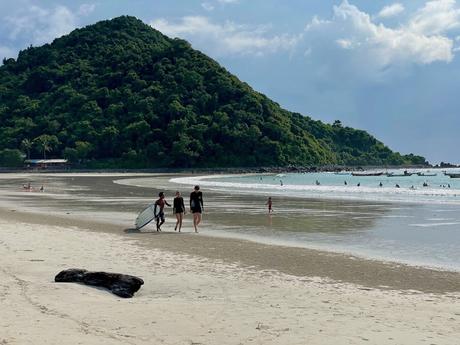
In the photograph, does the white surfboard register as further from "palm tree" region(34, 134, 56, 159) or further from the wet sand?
"palm tree" region(34, 134, 56, 159)

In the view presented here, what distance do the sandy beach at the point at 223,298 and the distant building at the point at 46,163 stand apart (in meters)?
127

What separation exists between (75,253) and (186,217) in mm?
11250

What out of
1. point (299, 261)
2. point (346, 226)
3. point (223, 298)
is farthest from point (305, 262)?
point (346, 226)

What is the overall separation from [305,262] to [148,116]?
140 meters

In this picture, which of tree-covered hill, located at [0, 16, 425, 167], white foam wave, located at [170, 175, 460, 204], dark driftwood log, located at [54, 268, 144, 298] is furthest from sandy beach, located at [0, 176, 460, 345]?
tree-covered hill, located at [0, 16, 425, 167]

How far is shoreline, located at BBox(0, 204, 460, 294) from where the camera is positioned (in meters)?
10.6

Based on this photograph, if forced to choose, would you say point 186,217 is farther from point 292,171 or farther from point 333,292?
point 292,171

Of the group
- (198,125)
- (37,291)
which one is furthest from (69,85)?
(37,291)

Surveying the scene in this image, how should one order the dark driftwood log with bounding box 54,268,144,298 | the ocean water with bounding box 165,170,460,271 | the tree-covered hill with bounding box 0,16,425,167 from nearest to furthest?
the dark driftwood log with bounding box 54,268,144,298 < the ocean water with bounding box 165,170,460,271 < the tree-covered hill with bounding box 0,16,425,167

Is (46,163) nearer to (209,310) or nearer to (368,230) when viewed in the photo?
(368,230)

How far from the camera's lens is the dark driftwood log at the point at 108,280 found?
9180 mm

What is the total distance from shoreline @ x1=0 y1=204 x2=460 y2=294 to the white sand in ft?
2.32

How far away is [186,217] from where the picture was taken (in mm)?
24547

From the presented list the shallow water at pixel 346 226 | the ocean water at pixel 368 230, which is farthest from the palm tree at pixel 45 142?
the ocean water at pixel 368 230
